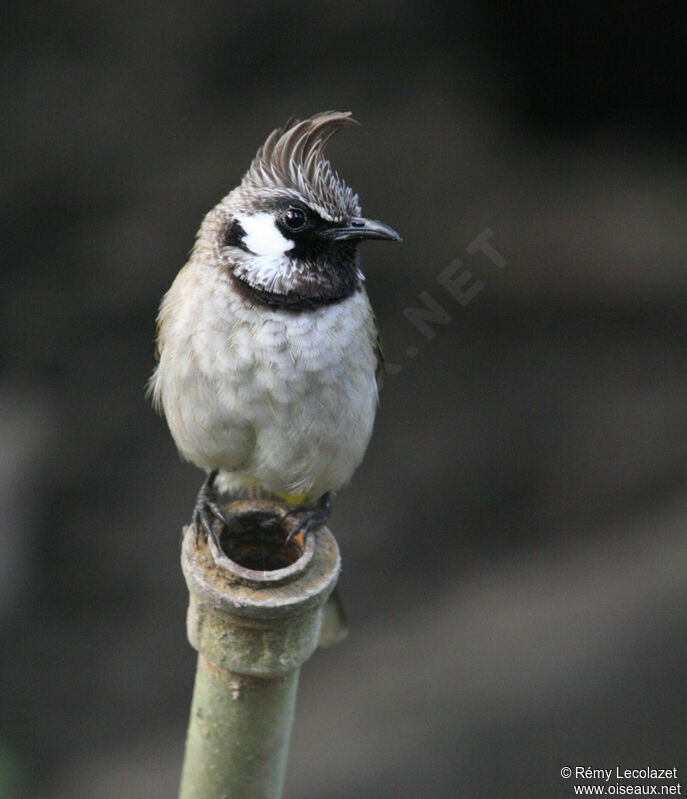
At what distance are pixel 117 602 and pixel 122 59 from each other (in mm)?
2824

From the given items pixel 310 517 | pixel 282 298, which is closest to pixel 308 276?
pixel 282 298

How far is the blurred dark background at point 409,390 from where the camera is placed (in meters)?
4.26

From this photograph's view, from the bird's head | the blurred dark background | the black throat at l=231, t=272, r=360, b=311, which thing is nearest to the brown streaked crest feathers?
the bird's head

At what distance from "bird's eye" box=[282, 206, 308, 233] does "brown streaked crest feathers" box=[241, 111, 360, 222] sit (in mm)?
37

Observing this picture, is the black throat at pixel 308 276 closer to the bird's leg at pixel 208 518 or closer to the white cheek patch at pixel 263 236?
the white cheek patch at pixel 263 236

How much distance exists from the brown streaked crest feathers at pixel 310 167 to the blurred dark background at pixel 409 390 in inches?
81.2

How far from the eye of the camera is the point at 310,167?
91.1 inches

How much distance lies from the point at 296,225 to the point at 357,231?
163mm

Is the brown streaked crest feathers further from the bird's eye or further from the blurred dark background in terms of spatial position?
the blurred dark background

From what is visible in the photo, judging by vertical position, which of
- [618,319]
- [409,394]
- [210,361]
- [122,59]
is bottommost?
[409,394]

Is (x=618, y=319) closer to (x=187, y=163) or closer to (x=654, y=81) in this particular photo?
(x=654, y=81)

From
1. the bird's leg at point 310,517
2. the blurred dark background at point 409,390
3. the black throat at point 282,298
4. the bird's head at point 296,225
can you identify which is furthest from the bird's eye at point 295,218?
the blurred dark background at point 409,390

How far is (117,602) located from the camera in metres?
4.95

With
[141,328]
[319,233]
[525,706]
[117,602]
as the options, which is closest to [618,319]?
[525,706]
